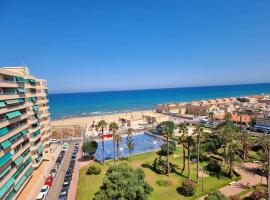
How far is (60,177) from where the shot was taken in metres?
46.8

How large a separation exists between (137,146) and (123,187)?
1481 inches

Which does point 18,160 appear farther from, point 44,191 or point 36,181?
point 36,181

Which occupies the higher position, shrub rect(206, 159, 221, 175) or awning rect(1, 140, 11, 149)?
awning rect(1, 140, 11, 149)

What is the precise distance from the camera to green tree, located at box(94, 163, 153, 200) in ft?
100

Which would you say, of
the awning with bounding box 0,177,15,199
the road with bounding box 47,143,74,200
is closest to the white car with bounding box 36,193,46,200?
the road with bounding box 47,143,74,200

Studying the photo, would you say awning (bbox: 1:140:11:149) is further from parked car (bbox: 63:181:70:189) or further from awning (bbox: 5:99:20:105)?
parked car (bbox: 63:181:70:189)

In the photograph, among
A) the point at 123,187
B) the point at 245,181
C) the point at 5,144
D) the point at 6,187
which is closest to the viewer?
the point at 123,187

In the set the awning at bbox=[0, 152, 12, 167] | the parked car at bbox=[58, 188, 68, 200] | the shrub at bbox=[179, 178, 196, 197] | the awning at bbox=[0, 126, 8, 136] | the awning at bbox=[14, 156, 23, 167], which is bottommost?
the parked car at bbox=[58, 188, 68, 200]

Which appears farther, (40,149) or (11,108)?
(40,149)

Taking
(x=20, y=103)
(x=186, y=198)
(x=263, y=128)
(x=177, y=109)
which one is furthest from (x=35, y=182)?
(x=177, y=109)

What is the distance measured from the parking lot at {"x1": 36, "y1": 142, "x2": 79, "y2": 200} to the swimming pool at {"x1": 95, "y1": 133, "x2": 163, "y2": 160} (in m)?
7.48

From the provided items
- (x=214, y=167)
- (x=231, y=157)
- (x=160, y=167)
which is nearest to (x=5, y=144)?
(x=160, y=167)

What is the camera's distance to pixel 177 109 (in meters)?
129

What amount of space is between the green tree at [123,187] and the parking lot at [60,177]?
1016 cm
